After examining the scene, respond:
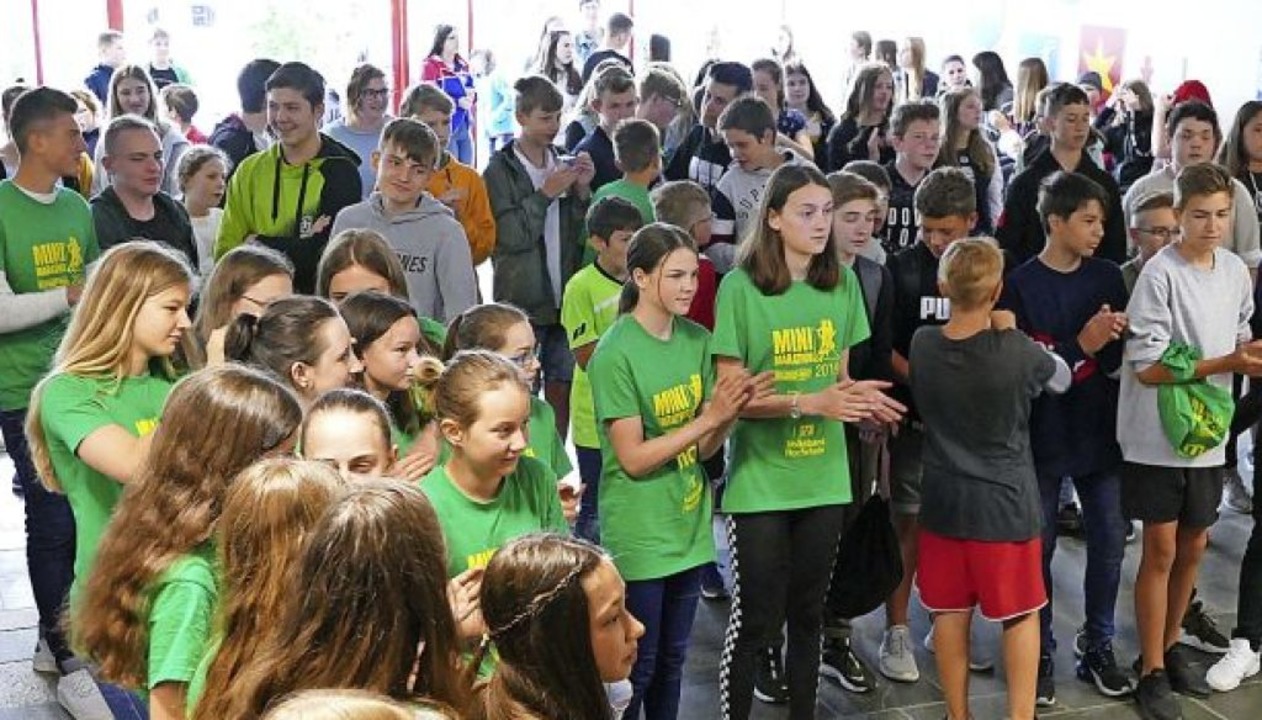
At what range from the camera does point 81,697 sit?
13.3ft

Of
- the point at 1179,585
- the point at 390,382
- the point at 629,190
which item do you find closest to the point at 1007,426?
the point at 1179,585

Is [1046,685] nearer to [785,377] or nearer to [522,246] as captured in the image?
[785,377]

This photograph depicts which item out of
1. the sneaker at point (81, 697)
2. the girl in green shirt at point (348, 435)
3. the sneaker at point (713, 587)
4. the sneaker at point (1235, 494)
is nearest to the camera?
the girl in green shirt at point (348, 435)

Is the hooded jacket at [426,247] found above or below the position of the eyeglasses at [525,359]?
above

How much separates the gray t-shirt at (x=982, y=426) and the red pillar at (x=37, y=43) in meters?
10.6

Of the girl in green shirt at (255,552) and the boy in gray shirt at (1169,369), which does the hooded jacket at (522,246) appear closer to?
the boy in gray shirt at (1169,369)

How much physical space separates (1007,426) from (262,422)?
6.86 feet

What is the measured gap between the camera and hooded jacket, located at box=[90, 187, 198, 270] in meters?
4.57

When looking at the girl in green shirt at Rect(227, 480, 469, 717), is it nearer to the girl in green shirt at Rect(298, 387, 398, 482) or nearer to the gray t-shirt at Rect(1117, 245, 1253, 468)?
the girl in green shirt at Rect(298, 387, 398, 482)

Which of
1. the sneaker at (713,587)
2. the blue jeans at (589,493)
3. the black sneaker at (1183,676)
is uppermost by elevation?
the blue jeans at (589,493)

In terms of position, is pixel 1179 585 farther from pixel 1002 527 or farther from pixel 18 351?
pixel 18 351

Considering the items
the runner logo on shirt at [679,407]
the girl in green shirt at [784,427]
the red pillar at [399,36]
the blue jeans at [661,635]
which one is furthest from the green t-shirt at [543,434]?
the red pillar at [399,36]

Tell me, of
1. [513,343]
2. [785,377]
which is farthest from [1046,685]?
[513,343]

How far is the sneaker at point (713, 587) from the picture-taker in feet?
16.3
